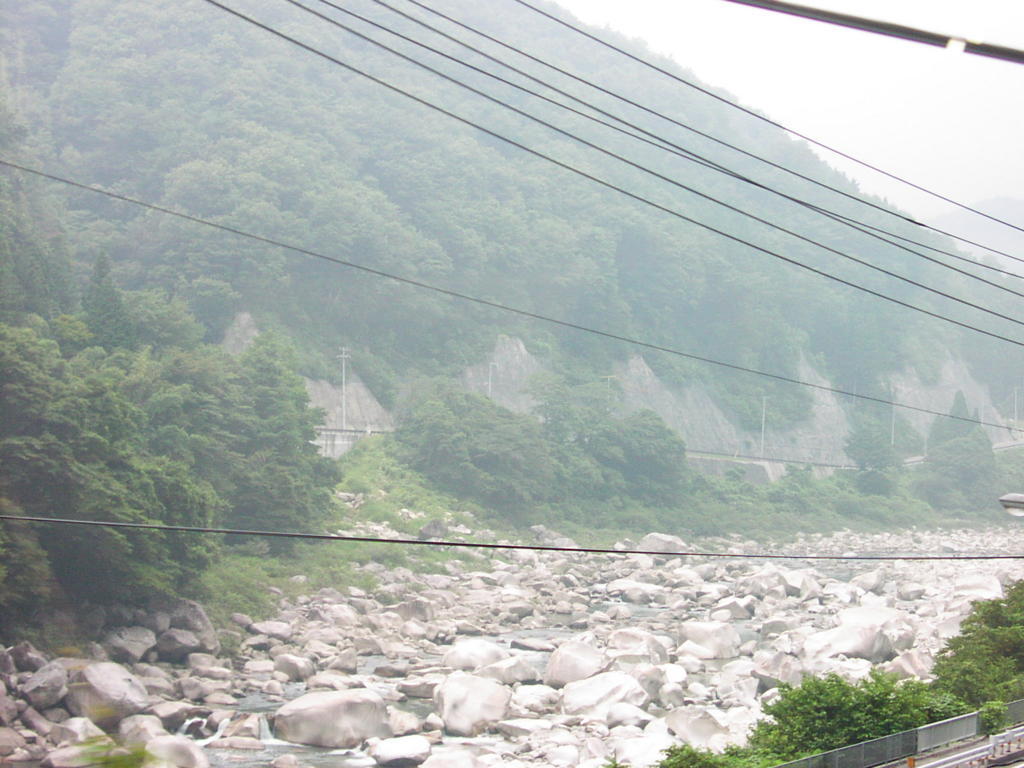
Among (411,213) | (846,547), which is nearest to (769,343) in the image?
(846,547)

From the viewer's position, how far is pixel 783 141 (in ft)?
348

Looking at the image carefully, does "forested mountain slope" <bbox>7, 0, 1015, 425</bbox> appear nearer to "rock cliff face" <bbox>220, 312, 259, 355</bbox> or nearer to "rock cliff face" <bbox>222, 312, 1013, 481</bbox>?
"rock cliff face" <bbox>220, 312, 259, 355</bbox>

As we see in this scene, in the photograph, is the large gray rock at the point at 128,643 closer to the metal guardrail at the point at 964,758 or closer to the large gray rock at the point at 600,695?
the large gray rock at the point at 600,695

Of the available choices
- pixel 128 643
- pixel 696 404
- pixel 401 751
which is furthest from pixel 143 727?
pixel 696 404

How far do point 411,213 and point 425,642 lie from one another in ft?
129

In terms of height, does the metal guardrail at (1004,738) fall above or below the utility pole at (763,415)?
below

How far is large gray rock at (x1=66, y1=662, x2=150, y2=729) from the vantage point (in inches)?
659

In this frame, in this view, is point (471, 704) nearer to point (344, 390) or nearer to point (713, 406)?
point (344, 390)

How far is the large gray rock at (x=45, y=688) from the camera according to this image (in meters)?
16.4

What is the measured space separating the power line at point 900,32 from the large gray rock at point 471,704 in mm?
16285

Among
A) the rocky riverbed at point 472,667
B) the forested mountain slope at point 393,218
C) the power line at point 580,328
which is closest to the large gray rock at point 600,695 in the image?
the rocky riverbed at point 472,667

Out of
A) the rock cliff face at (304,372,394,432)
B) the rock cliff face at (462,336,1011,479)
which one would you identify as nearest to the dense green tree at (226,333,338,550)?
the rock cliff face at (304,372,394,432)

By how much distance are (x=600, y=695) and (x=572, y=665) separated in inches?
87.0

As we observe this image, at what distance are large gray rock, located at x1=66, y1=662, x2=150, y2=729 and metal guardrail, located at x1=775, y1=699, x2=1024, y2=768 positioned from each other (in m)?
12.4
